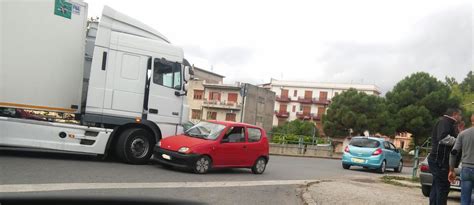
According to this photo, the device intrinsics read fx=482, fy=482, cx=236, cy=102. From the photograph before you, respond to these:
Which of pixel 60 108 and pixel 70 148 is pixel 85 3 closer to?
pixel 60 108

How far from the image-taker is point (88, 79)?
11.7 meters

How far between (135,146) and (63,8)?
3.73 meters

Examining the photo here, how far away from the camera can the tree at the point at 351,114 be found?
187ft

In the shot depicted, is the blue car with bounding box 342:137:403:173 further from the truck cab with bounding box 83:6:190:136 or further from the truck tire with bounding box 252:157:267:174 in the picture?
the truck cab with bounding box 83:6:190:136

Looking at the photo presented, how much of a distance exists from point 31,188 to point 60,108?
428 cm

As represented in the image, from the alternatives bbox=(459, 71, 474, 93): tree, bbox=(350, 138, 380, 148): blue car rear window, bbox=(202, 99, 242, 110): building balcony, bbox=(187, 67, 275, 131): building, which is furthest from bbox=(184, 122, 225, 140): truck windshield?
bbox=(459, 71, 474, 93): tree

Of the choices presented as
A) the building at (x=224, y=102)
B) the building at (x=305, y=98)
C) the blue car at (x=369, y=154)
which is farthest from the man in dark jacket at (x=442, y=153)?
the building at (x=305, y=98)

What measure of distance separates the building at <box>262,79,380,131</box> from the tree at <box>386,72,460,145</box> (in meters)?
45.3

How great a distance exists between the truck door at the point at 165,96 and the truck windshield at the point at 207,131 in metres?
0.51

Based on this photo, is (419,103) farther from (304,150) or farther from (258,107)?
(258,107)

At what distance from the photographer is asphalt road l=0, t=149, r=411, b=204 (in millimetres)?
8305

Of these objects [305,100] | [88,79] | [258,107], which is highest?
[305,100]

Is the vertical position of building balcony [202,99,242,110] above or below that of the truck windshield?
above

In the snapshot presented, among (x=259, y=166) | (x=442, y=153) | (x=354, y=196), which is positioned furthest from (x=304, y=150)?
(x=442, y=153)
